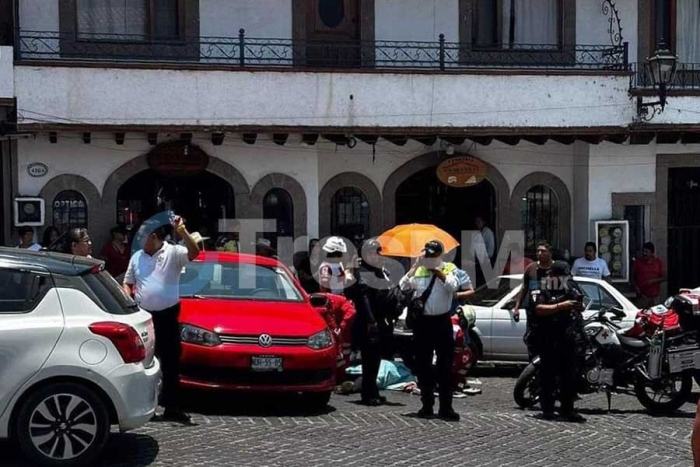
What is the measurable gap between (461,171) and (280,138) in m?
3.63

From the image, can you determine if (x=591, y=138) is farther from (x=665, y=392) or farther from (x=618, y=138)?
(x=665, y=392)

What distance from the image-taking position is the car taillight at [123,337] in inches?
329

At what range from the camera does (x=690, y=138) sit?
69.6ft

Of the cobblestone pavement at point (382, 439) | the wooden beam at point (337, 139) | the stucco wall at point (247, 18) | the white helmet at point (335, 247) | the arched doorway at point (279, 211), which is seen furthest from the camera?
the arched doorway at point (279, 211)

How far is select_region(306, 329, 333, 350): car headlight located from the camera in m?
11.1

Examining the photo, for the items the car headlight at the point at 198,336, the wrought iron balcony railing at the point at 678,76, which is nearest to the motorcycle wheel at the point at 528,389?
the car headlight at the point at 198,336

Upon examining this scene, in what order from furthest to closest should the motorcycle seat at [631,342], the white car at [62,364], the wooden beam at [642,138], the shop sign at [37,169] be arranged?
the wooden beam at [642,138], the shop sign at [37,169], the motorcycle seat at [631,342], the white car at [62,364]

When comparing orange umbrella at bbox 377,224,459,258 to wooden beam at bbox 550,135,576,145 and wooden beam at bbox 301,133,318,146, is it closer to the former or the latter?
wooden beam at bbox 301,133,318,146

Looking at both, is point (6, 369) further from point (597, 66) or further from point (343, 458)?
point (597, 66)

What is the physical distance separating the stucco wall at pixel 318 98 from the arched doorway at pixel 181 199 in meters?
1.78

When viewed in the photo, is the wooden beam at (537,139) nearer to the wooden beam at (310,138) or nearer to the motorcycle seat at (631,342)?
the wooden beam at (310,138)

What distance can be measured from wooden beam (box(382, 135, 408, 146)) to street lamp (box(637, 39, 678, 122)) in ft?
14.1

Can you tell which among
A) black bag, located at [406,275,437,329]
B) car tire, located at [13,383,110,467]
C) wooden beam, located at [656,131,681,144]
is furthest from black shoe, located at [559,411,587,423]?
wooden beam, located at [656,131,681,144]

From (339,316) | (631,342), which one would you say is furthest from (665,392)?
(339,316)
